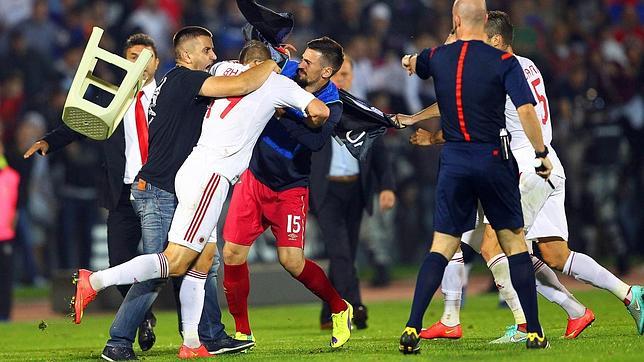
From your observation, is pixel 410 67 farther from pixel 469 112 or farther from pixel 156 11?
pixel 156 11

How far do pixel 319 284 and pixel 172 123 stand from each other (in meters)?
1.76

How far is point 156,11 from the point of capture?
20.5 meters

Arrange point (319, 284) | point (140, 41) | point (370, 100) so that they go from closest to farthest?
point (319, 284)
point (140, 41)
point (370, 100)

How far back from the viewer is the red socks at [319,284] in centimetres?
1009

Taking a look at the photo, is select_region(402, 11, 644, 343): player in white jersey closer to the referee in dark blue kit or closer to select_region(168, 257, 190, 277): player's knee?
the referee in dark blue kit

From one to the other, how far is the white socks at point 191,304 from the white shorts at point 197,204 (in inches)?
11.8

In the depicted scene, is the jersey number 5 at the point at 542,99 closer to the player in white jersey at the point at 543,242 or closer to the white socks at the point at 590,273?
the player in white jersey at the point at 543,242

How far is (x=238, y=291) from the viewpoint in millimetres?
10188

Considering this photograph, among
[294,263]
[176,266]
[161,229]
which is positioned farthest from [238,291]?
[176,266]

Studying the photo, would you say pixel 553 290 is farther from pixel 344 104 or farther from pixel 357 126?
pixel 344 104

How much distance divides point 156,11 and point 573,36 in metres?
7.16

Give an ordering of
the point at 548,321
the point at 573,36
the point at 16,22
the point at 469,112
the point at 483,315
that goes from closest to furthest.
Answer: the point at 469,112, the point at 548,321, the point at 483,315, the point at 16,22, the point at 573,36

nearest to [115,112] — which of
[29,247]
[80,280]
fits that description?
[80,280]

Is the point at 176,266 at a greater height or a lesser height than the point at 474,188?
lesser
